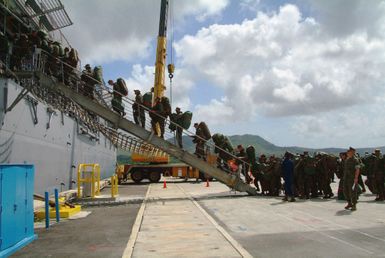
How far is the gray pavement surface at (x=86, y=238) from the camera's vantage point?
6.87 metres

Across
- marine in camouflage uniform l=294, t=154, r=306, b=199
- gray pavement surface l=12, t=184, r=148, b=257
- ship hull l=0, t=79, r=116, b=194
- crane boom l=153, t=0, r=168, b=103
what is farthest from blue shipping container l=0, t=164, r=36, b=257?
crane boom l=153, t=0, r=168, b=103

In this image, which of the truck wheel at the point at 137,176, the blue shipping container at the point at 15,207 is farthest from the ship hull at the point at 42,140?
the truck wheel at the point at 137,176

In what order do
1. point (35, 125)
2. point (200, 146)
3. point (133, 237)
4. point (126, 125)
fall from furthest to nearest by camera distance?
point (200, 146), point (126, 125), point (35, 125), point (133, 237)

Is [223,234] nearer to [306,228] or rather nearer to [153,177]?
[306,228]

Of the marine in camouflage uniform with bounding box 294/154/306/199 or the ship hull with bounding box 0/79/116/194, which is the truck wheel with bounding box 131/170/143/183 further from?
the marine in camouflage uniform with bounding box 294/154/306/199

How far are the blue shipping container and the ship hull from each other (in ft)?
12.1

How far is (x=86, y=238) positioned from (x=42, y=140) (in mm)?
7122

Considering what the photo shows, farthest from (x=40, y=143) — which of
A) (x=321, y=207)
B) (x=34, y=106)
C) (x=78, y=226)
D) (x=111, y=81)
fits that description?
(x=321, y=207)

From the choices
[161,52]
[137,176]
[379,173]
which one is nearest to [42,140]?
[379,173]

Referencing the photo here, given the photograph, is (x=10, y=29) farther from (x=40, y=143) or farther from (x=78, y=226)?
(x=78, y=226)

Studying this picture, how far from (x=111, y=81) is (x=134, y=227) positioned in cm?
898

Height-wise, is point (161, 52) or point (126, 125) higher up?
point (161, 52)

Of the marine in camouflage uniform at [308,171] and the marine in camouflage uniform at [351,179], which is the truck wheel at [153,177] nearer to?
the marine in camouflage uniform at [308,171]

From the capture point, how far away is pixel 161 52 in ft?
106
